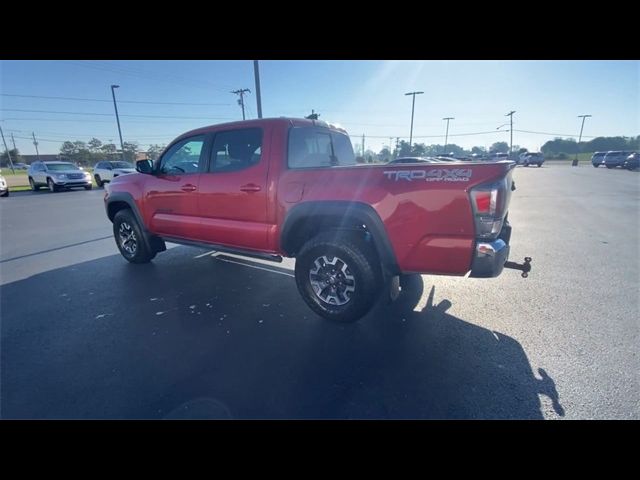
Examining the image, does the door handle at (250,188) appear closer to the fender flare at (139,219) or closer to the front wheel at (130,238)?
the fender flare at (139,219)

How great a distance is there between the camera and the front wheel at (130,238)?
485 centimetres

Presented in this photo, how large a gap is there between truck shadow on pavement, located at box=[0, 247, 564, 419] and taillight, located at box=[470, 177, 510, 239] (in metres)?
1.13

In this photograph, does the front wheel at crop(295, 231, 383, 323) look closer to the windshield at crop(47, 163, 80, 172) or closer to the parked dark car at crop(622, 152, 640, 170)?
the windshield at crop(47, 163, 80, 172)

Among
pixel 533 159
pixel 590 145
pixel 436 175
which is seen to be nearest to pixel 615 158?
pixel 533 159

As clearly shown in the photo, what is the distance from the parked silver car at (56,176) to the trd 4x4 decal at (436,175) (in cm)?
2167

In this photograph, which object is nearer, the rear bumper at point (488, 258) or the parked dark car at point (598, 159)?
the rear bumper at point (488, 258)

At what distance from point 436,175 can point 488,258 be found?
2.69 ft

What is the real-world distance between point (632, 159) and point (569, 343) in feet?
122

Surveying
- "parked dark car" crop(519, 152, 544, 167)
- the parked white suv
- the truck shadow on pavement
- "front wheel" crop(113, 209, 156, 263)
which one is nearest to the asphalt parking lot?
the truck shadow on pavement

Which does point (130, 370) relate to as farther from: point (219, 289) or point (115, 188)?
point (115, 188)

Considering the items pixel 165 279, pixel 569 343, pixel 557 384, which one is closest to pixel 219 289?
pixel 165 279

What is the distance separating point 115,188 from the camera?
194 inches

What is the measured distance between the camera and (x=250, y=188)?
342 cm

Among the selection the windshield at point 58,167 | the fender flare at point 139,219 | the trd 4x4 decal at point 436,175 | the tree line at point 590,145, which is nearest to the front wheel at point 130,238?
the fender flare at point 139,219
